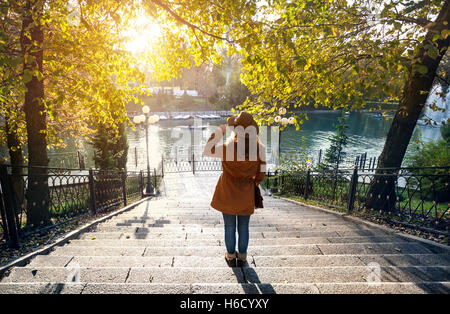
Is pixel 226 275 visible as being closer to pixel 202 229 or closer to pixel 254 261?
pixel 254 261

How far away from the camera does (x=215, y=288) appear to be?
2230mm

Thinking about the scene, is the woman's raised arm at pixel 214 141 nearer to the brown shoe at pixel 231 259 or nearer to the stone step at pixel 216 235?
the brown shoe at pixel 231 259

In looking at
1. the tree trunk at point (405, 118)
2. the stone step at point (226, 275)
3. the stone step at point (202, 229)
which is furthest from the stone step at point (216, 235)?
the stone step at point (226, 275)

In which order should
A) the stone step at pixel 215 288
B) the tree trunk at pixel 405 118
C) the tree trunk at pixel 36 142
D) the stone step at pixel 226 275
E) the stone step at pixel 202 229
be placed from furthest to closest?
1. the tree trunk at pixel 405 118
2. the tree trunk at pixel 36 142
3. the stone step at pixel 202 229
4. the stone step at pixel 226 275
5. the stone step at pixel 215 288

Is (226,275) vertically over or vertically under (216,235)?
over

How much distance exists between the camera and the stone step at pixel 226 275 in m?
2.46

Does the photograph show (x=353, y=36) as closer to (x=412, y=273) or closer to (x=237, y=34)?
(x=237, y=34)

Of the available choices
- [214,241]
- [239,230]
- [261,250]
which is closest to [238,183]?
[239,230]

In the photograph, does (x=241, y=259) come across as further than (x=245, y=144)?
Yes

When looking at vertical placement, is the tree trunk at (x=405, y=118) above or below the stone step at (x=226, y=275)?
above

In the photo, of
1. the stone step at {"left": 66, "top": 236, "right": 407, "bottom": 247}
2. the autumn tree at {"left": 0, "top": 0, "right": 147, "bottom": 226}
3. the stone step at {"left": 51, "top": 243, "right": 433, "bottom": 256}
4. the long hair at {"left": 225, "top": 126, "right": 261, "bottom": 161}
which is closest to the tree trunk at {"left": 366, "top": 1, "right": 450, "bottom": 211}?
the stone step at {"left": 66, "top": 236, "right": 407, "bottom": 247}

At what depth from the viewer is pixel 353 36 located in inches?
242

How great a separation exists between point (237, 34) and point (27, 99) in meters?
4.88

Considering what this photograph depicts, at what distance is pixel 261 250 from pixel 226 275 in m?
0.98
